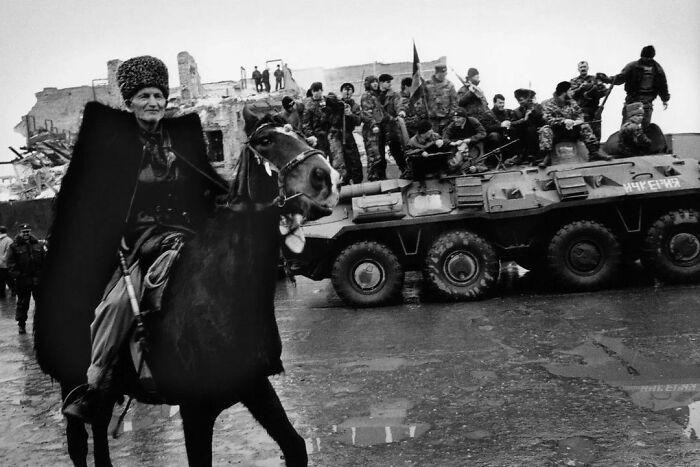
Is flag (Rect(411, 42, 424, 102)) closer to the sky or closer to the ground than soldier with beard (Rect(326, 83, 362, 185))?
closer to the sky

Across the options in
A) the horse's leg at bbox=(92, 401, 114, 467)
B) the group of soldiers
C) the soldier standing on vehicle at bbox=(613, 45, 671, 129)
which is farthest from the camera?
the soldier standing on vehicle at bbox=(613, 45, 671, 129)

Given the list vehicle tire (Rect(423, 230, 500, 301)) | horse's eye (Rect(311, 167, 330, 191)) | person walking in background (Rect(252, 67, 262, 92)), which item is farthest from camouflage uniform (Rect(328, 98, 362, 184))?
person walking in background (Rect(252, 67, 262, 92))

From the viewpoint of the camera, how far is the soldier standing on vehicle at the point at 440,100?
11500 mm

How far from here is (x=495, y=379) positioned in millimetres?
5684

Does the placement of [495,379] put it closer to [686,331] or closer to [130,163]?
[686,331]

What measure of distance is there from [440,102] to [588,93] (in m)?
2.62

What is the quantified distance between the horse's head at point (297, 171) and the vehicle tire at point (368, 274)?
22.1 ft

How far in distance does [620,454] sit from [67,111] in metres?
42.9

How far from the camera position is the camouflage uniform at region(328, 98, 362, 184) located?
11234mm

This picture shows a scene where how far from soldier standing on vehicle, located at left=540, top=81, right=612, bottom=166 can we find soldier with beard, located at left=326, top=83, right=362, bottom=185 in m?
3.27

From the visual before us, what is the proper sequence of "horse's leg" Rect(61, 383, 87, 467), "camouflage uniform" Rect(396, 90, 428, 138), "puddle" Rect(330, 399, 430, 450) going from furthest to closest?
"camouflage uniform" Rect(396, 90, 428, 138) → "puddle" Rect(330, 399, 430, 450) → "horse's leg" Rect(61, 383, 87, 467)

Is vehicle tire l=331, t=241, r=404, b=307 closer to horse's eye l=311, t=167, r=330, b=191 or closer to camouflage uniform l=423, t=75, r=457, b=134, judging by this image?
camouflage uniform l=423, t=75, r=457, b=134

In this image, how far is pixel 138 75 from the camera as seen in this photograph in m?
3.18

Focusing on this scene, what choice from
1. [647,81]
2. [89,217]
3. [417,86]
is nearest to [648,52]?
[647,81]
